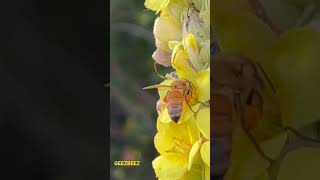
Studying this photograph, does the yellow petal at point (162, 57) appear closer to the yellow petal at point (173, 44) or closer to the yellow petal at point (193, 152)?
the yellow petal at point (173, 44)

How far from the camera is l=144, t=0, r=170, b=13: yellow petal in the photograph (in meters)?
0.98

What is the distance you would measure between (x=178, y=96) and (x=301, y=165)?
1.08 ft

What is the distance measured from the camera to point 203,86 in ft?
3.16

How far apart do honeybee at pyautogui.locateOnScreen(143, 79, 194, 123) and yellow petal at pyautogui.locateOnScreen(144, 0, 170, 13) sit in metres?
0.17

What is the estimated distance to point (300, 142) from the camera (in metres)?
0.99

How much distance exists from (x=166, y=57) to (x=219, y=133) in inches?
8.3

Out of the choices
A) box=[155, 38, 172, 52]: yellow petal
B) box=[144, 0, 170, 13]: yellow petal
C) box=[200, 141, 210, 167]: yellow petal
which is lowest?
box=[200, 141, 210, 167]: yellow petal

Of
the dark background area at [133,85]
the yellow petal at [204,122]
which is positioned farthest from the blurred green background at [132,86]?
the yellow petal at [204,122]

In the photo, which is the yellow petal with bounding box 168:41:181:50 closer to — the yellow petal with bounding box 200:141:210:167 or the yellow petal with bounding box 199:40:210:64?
the yellow petal with bounding box 199:40:210:64
